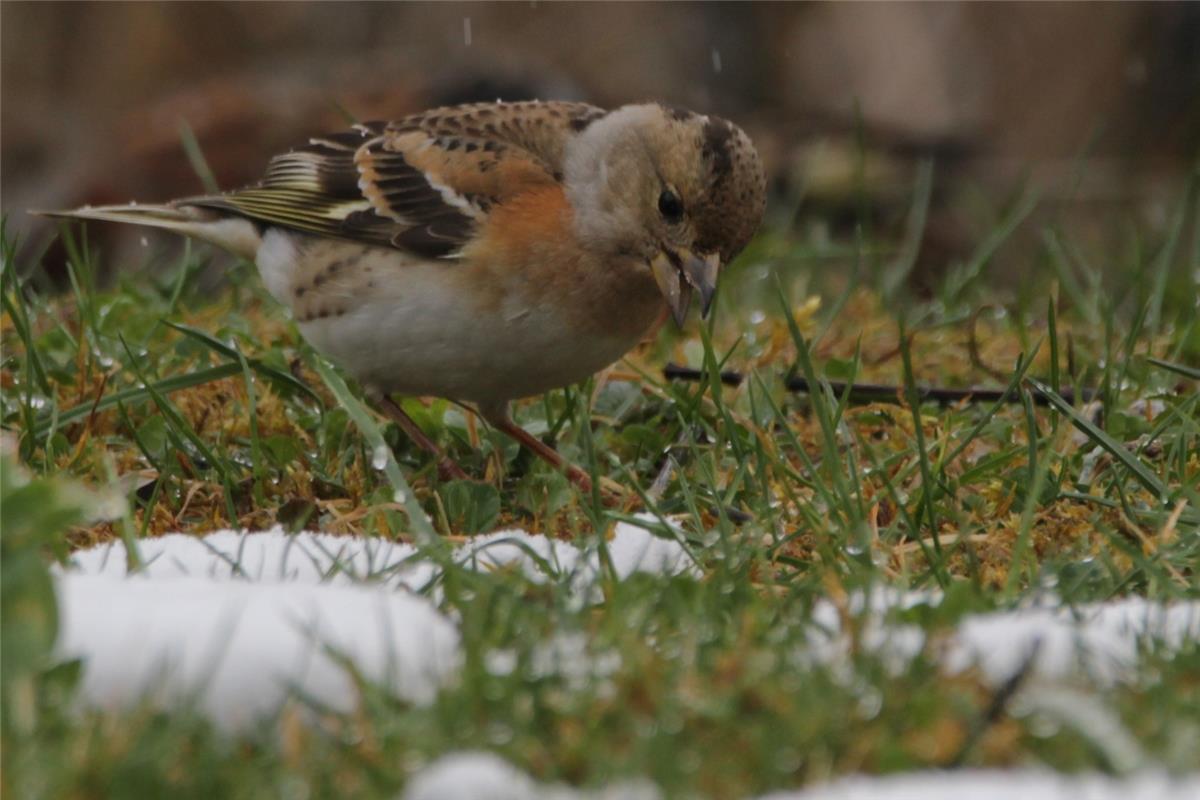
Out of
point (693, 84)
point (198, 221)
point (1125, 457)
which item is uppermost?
point (1125, 457)

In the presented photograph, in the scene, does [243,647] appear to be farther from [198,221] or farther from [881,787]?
[198,221]

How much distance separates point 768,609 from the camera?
2.75m

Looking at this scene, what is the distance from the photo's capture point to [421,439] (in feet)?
14.4

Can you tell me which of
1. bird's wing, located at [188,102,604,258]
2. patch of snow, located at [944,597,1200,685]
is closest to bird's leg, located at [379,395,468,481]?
bird's wing, located at [188,102,604,258]

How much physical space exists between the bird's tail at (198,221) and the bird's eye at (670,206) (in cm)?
137

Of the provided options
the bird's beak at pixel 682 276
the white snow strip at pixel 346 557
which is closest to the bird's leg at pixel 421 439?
the bird's beak at pixel 682 276

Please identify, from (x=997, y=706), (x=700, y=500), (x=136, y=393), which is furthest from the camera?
(x=136, y=393)

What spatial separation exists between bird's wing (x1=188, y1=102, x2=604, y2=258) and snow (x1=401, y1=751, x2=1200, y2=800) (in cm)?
243

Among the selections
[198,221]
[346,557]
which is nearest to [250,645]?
[346,557]

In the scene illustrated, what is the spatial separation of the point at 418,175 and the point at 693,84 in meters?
5.95

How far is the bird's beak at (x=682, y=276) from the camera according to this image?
13.3 feet

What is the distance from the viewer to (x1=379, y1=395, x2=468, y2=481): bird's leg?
427 cm

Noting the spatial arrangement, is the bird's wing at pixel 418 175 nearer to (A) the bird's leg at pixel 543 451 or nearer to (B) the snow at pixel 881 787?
(A) the bird's leg at pixel 543 451

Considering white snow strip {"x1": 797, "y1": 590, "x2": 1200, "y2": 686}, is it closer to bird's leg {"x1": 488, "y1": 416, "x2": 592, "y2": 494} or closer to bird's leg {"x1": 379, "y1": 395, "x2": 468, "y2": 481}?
bird's leg {"x1": 488, "y1": 416, "x2": 592, "y2": 494}
